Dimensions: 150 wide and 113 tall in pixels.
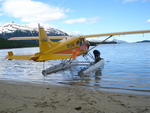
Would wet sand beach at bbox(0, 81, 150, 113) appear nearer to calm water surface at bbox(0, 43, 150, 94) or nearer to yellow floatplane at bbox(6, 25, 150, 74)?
calm water surface at bbox(0, 43, 150, 94)

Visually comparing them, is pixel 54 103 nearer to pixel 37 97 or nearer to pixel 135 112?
pixel 37 97

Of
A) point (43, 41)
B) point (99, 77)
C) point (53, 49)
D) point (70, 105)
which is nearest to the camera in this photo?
point (70, 105)

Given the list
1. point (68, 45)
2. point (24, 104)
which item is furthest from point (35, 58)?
point (24, 104)

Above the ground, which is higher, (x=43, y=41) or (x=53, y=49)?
(x=43, y=41)

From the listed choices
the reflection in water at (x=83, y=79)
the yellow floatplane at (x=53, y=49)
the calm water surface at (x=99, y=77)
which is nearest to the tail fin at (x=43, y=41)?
Answer: the yellow floatplane at (x=53, y=49)

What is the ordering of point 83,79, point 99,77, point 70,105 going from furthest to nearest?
1. point 99,77
2. point 83,79
3. point 70,105

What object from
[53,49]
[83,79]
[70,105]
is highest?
[53,49]

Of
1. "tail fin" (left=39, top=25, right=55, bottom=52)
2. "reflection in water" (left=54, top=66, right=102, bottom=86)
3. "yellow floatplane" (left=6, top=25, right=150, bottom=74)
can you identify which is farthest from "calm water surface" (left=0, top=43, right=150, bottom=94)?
"tail fin" (left=39, top=25, right=55, bottom=52)

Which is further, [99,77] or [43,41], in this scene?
[43,41]

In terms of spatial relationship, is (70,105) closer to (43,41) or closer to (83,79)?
(83,79)

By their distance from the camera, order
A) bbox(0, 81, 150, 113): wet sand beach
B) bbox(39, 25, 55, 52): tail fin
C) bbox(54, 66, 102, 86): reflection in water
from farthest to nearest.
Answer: bbox(39, 25, 55, 52): tail fin, bbox(54, 66, 102, 86): reflection in water, bbox(0, 81, 150, 113): wet sand beach

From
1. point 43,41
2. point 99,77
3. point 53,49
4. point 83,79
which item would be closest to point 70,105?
point 83,79

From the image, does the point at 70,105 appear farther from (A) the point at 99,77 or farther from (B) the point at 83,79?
(A) the point at 99,77

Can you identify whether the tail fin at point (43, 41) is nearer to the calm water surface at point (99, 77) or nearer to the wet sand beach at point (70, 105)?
the calm water surface at point (99, 77)
